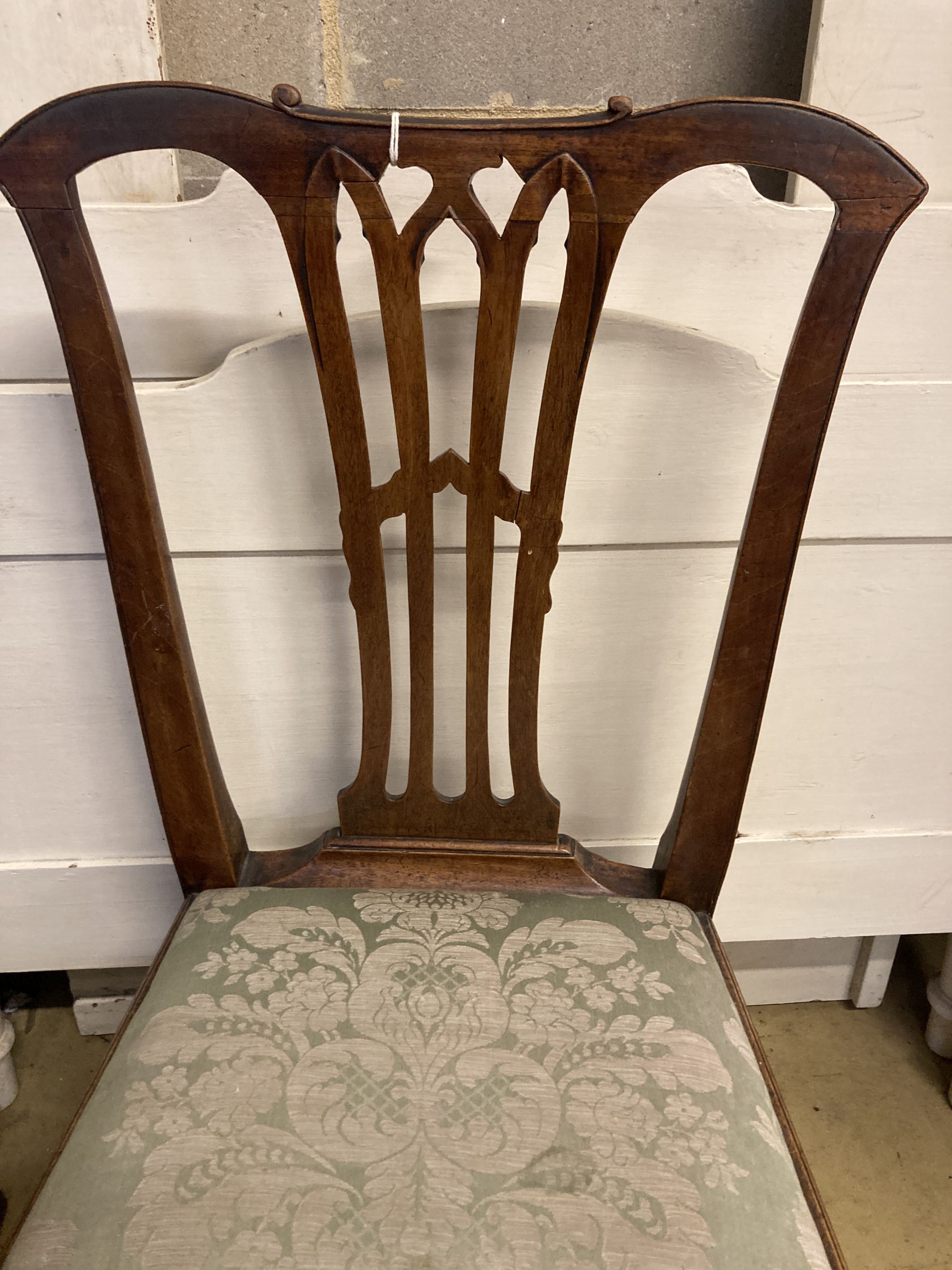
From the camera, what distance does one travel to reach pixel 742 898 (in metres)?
0.95

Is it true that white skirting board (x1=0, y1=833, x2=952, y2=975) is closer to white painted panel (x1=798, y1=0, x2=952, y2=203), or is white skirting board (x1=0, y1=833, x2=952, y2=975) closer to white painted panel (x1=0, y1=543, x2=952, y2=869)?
white painted panel (x1=0, y1=543, x2=952, y2=869)

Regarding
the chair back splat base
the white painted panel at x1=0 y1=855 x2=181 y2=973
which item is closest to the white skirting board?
the white painted panel at x1=0 y1=855 x2=181 y2=973

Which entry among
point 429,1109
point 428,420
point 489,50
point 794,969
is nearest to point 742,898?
point 794,969

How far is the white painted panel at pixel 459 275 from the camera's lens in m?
0.62

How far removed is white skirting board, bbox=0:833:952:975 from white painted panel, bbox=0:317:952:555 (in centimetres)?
35

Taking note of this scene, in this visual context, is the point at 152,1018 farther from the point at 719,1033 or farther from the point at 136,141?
the point at 136,141

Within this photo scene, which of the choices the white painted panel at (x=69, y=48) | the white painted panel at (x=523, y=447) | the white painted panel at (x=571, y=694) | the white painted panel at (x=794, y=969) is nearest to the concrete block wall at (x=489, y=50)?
the white painted panel at (x=69, y=48)

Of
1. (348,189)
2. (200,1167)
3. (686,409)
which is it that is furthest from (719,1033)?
(348,189)

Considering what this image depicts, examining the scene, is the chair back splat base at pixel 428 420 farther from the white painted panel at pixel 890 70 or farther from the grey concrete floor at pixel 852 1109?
the grey concrete floor at pixel 852 1109

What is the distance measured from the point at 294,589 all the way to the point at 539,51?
45cm

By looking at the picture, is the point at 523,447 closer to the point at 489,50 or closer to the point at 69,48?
the point at 489,50

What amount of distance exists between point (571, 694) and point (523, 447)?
0.78ft

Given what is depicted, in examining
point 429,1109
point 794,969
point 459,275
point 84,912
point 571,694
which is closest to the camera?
point 429,1109

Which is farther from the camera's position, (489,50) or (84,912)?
(84,912)
